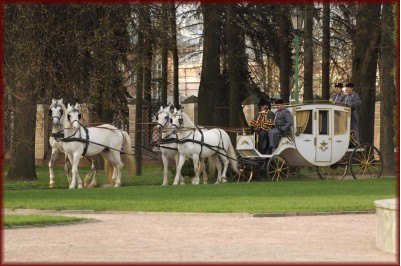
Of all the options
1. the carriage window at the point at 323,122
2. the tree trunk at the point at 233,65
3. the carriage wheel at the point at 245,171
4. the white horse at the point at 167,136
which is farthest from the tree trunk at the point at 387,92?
the white horse at the point at 167,136

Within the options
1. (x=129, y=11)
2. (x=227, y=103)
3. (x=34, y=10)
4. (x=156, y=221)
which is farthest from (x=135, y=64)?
(x=156, y=221)

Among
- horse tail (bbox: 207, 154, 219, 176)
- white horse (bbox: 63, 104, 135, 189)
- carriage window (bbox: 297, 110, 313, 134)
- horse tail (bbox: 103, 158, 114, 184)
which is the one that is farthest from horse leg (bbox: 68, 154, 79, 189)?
carriage window (bbox: 297, 110, 313, 134)

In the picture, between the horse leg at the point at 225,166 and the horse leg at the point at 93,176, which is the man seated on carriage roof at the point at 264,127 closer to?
the horse leg at the point at 225,166

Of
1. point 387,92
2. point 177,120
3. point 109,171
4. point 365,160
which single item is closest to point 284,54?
point 387,92

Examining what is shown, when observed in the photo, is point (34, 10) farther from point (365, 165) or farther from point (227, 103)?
point (227, 103)

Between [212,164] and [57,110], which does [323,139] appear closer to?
[212,164]

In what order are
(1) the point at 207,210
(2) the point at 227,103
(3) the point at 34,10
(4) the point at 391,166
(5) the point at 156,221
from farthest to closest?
(2) the point at 227,103 < (4) the point at 391,166 < (3) the point at 34,10 < (1) the point at 207,210 < (5) the point at 156,221

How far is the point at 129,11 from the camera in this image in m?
31.8

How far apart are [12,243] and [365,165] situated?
62.6ft

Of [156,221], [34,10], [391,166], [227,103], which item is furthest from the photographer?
[227,103]

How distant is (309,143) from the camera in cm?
3050

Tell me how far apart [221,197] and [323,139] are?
835 centimetres

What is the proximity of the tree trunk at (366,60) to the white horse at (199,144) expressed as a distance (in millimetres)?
6967

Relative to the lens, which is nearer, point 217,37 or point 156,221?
point 156,221
